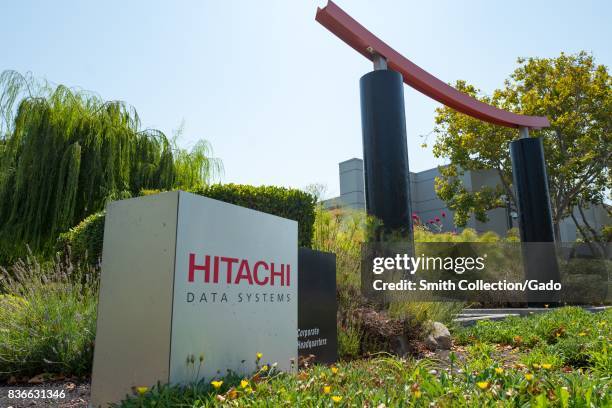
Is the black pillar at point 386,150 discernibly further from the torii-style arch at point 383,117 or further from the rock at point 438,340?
the rock at point 438,340

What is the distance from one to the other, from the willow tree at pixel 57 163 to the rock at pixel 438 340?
24.5 ft

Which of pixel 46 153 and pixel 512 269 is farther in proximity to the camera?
pixel 512 269

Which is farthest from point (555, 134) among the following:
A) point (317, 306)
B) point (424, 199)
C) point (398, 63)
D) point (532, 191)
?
point (317, 306)

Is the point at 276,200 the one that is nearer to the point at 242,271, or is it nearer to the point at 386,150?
the point at 386,150

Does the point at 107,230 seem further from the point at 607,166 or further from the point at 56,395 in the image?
the point at 607,166

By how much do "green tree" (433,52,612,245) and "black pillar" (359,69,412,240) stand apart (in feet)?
29.8

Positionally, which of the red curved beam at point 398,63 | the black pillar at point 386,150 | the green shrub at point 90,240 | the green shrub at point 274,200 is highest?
the red curved beam at point 398,63

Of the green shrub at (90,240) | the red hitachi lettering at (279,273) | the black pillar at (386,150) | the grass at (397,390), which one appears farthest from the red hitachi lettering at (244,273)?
the black pillar at (386,150)

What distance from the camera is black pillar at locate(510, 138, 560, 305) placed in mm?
11500

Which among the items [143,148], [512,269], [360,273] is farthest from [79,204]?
[512,269]

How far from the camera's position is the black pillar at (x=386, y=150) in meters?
7.75

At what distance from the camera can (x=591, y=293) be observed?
12156 mm

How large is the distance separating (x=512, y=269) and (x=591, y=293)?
2.07 metres

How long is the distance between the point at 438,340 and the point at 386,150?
11.7 feet
